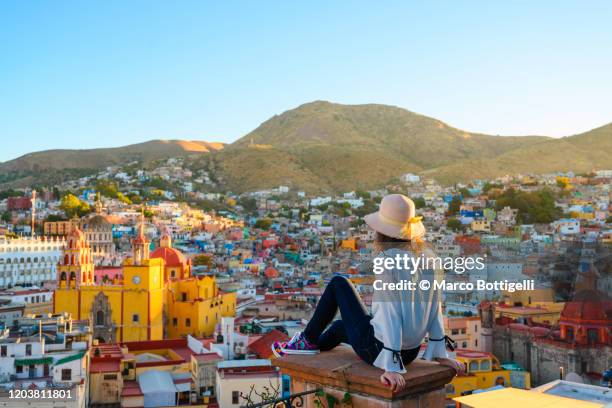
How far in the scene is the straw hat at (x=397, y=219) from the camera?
2807 mm

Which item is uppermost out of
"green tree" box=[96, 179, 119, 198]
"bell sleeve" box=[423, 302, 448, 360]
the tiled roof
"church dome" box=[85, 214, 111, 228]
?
"green tree" box=[96, 179, 119, 198]

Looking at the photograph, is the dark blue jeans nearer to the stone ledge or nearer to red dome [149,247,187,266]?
the stone ledge

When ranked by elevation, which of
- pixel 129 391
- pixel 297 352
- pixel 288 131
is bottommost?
pixel 129 391

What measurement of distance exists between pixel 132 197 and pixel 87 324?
42422mm

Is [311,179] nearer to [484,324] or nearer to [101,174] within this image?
[101,174]

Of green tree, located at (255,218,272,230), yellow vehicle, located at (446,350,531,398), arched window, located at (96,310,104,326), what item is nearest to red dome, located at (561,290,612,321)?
yellow vehicle, located at (446,350,531,398)

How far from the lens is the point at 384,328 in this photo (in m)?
2.65

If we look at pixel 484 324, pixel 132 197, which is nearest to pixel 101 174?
pixel 132 197

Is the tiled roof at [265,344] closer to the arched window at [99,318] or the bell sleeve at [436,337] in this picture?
the arched window at [99,318]

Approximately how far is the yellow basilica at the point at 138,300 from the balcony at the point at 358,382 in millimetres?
17221

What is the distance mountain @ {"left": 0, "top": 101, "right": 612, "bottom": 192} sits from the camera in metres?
76.4

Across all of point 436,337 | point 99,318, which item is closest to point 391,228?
point 436,337

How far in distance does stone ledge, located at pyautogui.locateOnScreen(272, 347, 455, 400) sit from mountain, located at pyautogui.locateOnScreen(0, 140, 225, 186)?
262 feet

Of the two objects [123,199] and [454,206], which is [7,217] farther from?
[454,206]
